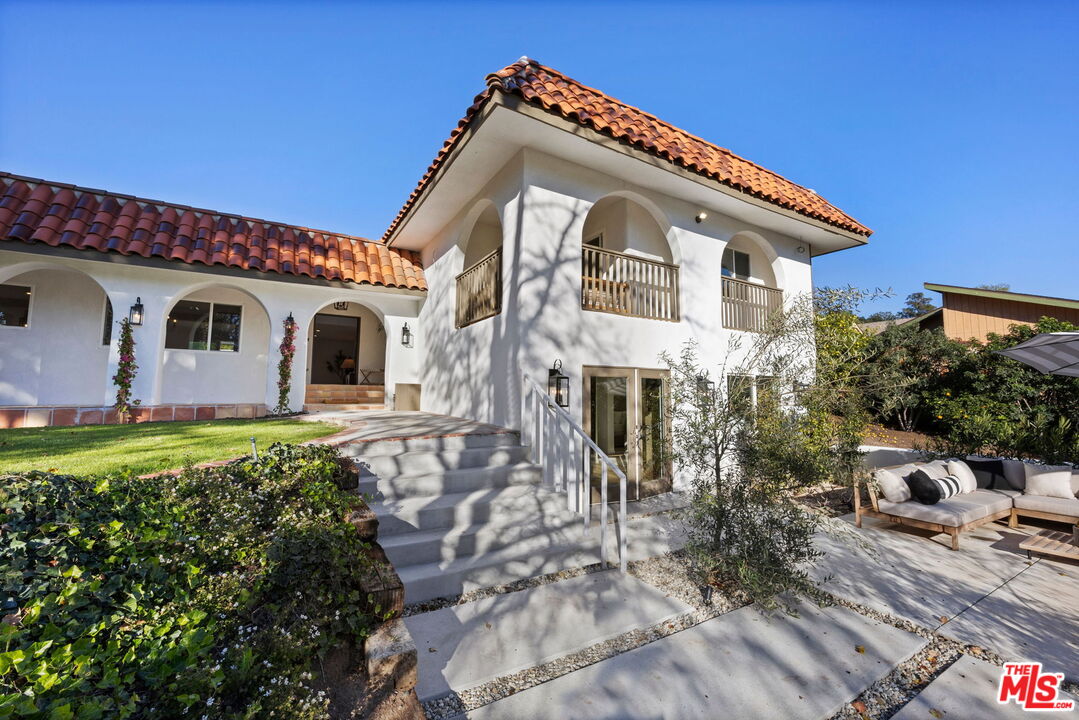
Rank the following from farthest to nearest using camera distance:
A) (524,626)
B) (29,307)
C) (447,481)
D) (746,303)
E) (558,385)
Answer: (746,303), (29,307), (558,385), (447,481), (524,626)

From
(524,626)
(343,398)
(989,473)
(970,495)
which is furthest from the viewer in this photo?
(343,398)

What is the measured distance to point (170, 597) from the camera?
1.93 m

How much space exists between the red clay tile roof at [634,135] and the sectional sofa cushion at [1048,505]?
5507mm

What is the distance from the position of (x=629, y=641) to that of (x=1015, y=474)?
7869mm

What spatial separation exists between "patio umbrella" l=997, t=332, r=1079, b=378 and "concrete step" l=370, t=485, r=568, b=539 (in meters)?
7.40


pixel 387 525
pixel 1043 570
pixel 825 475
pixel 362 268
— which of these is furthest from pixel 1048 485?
pixel 362 268

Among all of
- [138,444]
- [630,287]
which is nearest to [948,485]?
[630,287]

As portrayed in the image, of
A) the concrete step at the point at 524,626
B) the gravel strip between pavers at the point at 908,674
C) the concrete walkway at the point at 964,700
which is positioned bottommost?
the gravel strip between pavers at the point at 908,674

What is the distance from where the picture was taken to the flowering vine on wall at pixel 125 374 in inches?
299

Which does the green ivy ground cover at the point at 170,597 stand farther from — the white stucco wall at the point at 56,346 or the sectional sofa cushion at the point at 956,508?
the white stucco wall at the point at 56,346

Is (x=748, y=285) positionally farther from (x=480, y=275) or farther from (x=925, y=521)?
(x=480, y=275)

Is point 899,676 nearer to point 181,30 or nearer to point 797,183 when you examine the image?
point 797,183

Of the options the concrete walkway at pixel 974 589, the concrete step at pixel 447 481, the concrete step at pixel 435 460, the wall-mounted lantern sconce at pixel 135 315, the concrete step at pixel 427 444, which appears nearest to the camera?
the concrete walkway at pixel 974 589

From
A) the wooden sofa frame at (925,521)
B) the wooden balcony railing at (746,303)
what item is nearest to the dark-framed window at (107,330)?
the wooden balcony railing at (746,303)
